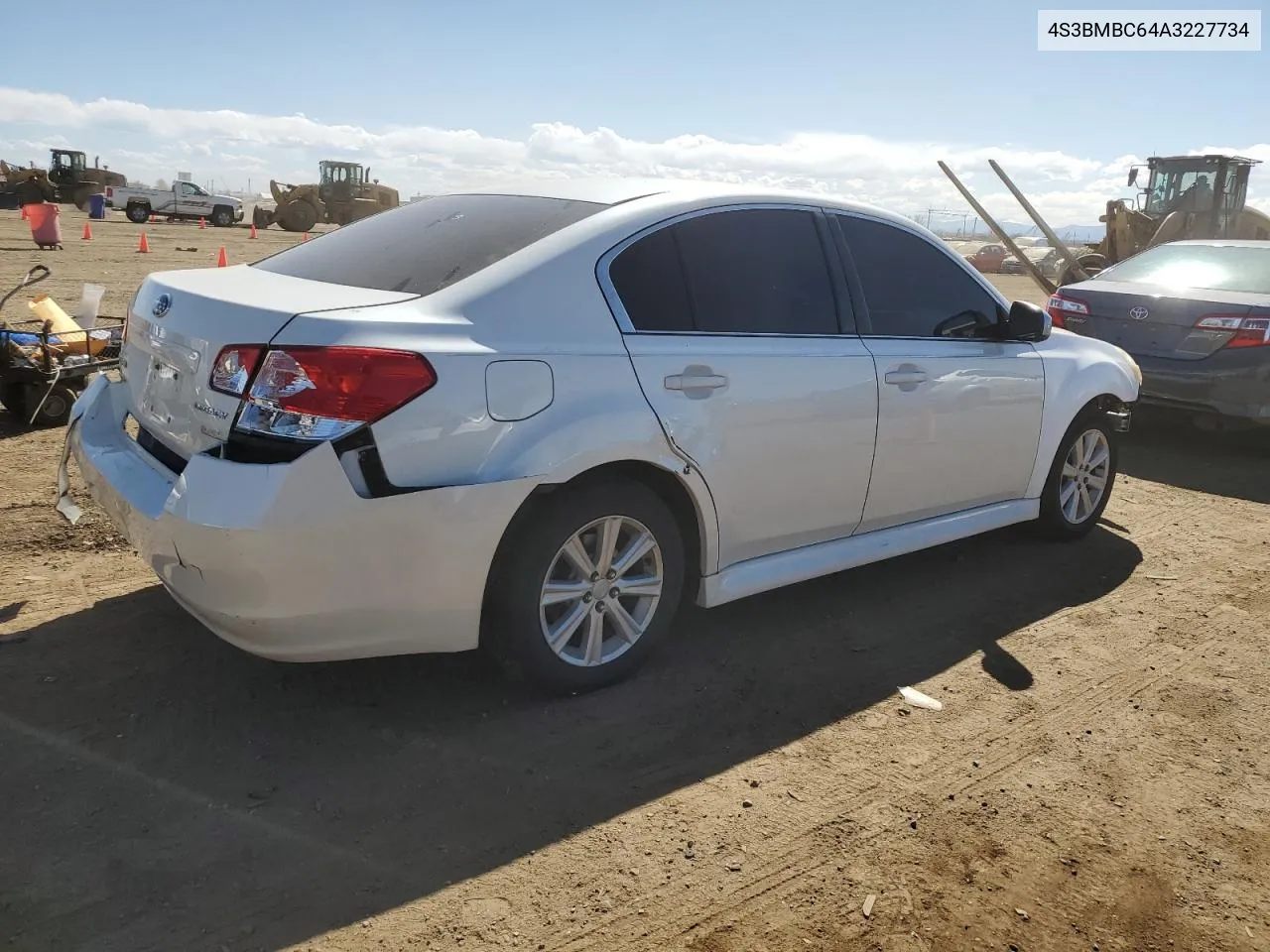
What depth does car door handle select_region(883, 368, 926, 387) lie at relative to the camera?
4.17m

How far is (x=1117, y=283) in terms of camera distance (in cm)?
831

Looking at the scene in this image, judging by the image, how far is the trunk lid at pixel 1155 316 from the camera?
7.43 metres

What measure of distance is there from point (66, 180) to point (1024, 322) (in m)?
45.9

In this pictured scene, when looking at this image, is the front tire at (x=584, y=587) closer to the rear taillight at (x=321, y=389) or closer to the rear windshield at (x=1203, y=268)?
the rear taillight at (x=321, y=389)

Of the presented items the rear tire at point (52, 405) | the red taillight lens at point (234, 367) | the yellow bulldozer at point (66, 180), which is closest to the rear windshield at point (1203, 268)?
the red taillight lens at point (234, 367)

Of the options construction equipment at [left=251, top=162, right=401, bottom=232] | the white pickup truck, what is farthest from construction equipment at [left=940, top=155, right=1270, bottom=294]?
the white pickup truck

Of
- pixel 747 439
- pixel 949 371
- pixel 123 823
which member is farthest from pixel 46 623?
pixel 949 371

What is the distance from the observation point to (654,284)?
11.7 feet

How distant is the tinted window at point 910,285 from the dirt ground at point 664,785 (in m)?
1.22

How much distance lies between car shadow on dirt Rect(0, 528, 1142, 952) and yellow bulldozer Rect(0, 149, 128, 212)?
4410cm

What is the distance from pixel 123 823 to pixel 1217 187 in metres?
22.4

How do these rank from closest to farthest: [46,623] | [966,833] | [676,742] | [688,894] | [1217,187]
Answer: [688,894] → [966,833] → [676,742] → [46,623] → [1217,187]

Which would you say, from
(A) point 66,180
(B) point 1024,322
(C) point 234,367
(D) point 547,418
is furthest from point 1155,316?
(A) point 66,180

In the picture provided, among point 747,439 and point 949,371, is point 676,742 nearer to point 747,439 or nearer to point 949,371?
point 747,439
